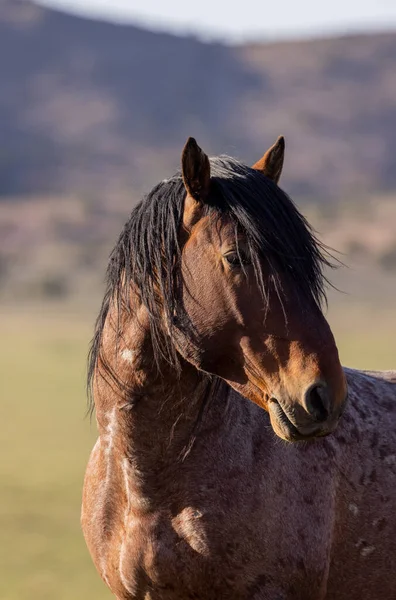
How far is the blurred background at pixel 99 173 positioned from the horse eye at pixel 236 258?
6360 mm

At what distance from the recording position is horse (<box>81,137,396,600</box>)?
3.57 meters

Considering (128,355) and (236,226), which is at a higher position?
(236,226)

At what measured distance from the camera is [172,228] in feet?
12.2

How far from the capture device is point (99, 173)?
7606cm

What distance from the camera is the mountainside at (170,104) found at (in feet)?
254

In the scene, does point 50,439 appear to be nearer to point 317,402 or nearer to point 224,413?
point 224,413

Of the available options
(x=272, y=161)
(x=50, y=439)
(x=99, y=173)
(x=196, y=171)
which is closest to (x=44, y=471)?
(x=50, y=439)

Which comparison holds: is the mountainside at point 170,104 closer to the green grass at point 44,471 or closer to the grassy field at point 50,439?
the grassy field at point 50,439

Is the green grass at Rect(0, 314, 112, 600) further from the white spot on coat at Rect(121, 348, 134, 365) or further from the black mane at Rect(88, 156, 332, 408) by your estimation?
the black mane at Rect(88, 156, 332, 408)

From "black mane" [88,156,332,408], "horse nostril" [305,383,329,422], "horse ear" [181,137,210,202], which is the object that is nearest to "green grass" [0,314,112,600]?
"black mane" [88,156,332,408]

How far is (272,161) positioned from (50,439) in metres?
13.9

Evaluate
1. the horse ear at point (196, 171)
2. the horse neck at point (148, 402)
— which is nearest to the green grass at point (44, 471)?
the horse neck at point (148, 402)

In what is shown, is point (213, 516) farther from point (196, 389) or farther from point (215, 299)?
point (215, 299)

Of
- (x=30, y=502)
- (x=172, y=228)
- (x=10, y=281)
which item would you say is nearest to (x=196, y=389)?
(x=172, y=228)
